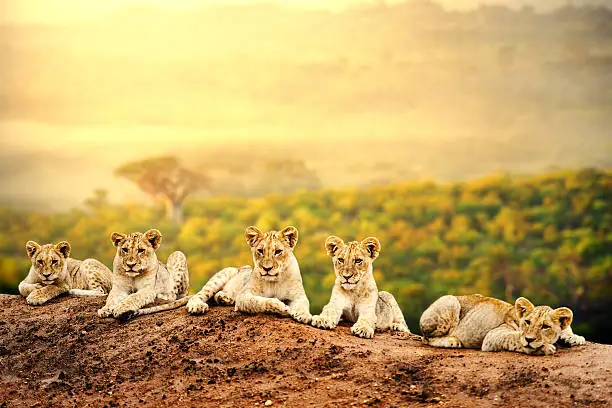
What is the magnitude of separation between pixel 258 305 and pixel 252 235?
3.60 feet

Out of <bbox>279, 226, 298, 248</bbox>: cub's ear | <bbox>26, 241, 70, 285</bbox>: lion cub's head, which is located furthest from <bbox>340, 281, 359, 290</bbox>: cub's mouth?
<bbox>26, 241, 70, 285</bbox>: lion cub's head

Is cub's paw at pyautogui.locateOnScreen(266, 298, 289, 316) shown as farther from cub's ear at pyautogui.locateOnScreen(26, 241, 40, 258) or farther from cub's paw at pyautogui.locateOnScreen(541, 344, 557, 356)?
cub's ear at pyautogui.locateOnScreen(26, 241, 40, 258)

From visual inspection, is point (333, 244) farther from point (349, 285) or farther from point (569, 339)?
point (569, 339)

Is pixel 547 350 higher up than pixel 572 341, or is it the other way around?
pixel 572 341

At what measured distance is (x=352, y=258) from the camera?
1355cm

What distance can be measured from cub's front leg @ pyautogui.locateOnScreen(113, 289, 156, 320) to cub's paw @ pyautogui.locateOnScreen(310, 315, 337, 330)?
305 centimetres

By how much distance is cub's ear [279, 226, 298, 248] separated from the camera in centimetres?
1369

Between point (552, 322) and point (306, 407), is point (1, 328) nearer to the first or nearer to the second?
point (306, 407)

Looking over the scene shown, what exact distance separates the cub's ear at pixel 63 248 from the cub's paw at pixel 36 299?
2.72ft

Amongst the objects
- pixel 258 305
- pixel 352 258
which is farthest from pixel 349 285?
pixel 258 305

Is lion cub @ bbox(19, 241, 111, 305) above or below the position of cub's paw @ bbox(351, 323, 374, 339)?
above

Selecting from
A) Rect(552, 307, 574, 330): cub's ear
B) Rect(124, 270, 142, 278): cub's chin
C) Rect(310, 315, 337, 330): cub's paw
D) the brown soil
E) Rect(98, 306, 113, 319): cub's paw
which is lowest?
the brown soil

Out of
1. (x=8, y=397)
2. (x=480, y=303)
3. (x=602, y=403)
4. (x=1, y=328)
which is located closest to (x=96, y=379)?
(x=8, y=397)

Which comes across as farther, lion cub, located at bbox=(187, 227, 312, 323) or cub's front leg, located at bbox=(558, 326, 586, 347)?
lion cub, located at bbox=(187, 227, 312, 323)
